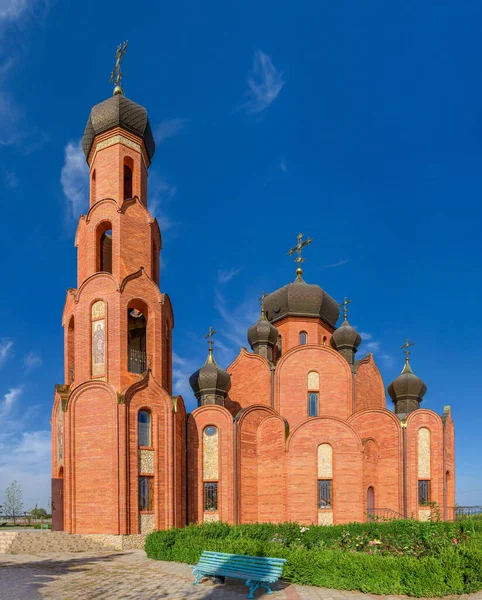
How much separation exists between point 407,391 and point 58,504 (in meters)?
16.6

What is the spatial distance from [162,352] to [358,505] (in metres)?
9.53

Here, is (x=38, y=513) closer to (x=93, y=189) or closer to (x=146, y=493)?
(x=146, y=493)

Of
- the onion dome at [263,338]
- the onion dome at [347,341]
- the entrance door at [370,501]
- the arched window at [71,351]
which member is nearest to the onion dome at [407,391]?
the onion dome at [347,341]

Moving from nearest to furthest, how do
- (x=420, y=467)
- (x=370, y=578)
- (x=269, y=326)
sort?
1. (x=370, y=578)
2. (x=420, y=467)
3. (x=269, y=326)

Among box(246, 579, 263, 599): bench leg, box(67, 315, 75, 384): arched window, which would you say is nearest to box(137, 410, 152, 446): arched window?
A: box(67, 315, 75, 384): arched window

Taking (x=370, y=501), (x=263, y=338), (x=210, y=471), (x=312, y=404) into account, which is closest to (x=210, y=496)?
(x=210, y=471)

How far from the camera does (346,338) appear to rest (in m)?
28.0

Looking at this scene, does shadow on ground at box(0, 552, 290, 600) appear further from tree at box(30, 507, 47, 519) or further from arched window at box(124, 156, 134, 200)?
tree at box(30, 507, 47, 519)

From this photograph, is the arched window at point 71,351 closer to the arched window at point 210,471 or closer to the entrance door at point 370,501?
the arched window at point 210,471

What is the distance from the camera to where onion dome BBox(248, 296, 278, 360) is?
27828mm

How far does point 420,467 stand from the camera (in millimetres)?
24391

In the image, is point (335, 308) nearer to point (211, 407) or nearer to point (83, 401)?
point (211, 407)

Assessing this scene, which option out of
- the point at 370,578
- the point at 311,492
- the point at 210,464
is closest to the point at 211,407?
the point at 210,464

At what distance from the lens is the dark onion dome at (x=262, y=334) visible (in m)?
27.8
